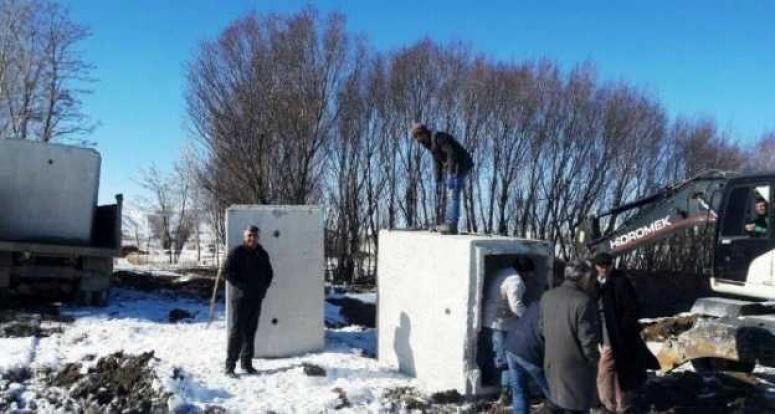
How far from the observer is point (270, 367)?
27.8ft

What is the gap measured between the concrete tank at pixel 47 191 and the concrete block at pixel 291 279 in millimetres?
4569

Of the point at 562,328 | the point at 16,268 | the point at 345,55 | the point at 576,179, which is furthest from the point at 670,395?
the point at 576,179

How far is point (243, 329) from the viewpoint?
818 cm

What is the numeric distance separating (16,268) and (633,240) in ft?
30.1

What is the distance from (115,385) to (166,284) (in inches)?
367

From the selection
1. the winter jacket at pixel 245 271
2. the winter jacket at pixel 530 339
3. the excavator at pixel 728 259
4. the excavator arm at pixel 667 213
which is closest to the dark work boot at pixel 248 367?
the winter jacket at pixel 245 271

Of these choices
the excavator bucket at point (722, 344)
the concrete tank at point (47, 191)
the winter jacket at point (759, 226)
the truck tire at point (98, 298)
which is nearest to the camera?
the excavator bucket at point (722, 344)

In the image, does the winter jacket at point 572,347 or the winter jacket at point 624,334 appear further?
the winter jacket at point 624,334

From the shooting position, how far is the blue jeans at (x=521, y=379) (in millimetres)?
6075

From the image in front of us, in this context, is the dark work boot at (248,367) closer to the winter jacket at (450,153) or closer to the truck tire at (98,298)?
the winter jacket at (450,153)

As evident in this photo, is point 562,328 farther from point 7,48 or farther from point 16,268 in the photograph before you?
point 7,48

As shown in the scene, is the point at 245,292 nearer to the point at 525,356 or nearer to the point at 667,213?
the point at 525,356

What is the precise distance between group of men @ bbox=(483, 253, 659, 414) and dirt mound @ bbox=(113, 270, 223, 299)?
28.8ft

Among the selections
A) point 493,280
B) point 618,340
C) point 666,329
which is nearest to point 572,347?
point 618,340
